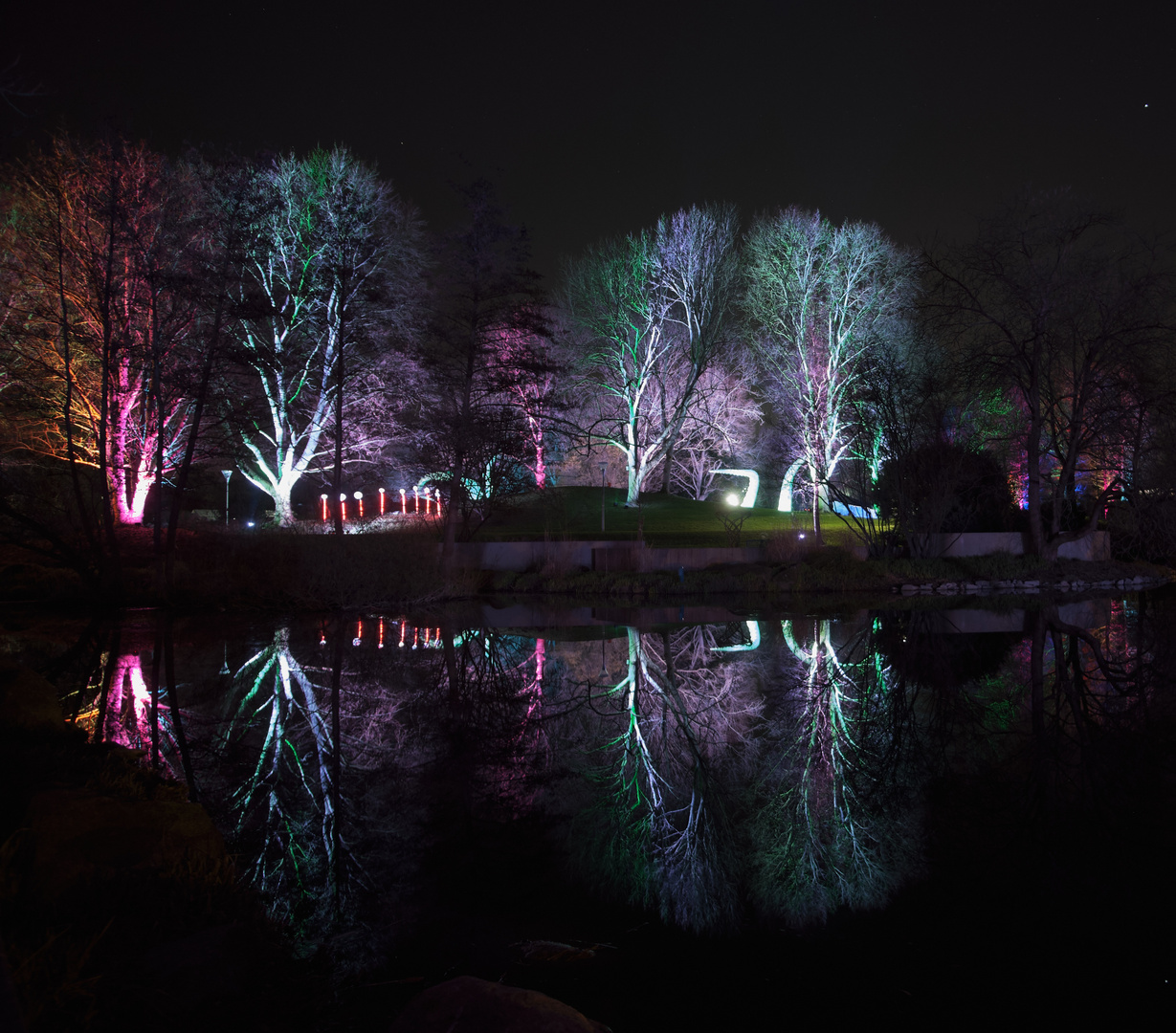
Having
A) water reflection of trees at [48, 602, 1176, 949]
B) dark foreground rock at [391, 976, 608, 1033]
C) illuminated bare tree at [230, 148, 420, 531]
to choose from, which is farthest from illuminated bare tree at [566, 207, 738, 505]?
dark foreground rock at [391, 976, 608, 1033]

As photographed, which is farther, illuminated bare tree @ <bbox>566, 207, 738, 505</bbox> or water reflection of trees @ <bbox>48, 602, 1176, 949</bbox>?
illuminated bare tree @ <bbox>566, 207, 738, 505</bbox>

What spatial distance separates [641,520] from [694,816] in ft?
66.2

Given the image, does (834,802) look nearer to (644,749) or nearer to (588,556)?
(644,749)

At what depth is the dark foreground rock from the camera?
2.65m

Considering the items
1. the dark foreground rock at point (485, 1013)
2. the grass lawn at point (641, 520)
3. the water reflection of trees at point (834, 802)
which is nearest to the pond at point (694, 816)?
the water reflection of trees at point (834, 802)

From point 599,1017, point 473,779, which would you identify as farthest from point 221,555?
point 599,1017

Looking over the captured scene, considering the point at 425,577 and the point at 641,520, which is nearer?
the point at 425,577

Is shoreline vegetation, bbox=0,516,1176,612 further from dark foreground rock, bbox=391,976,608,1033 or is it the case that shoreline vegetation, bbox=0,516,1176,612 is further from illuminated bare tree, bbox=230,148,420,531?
dark foreground rock, bbox=391,976,608,1033

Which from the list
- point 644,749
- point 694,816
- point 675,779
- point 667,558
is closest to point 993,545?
point 667,558

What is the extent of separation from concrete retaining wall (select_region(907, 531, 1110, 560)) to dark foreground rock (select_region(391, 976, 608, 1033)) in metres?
23.0

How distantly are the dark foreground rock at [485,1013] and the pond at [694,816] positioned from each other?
0.48 m

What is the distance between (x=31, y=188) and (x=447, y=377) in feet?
34.8

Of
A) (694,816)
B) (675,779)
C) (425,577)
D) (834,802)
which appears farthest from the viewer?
(425,577)

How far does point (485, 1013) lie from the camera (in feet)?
8.91
